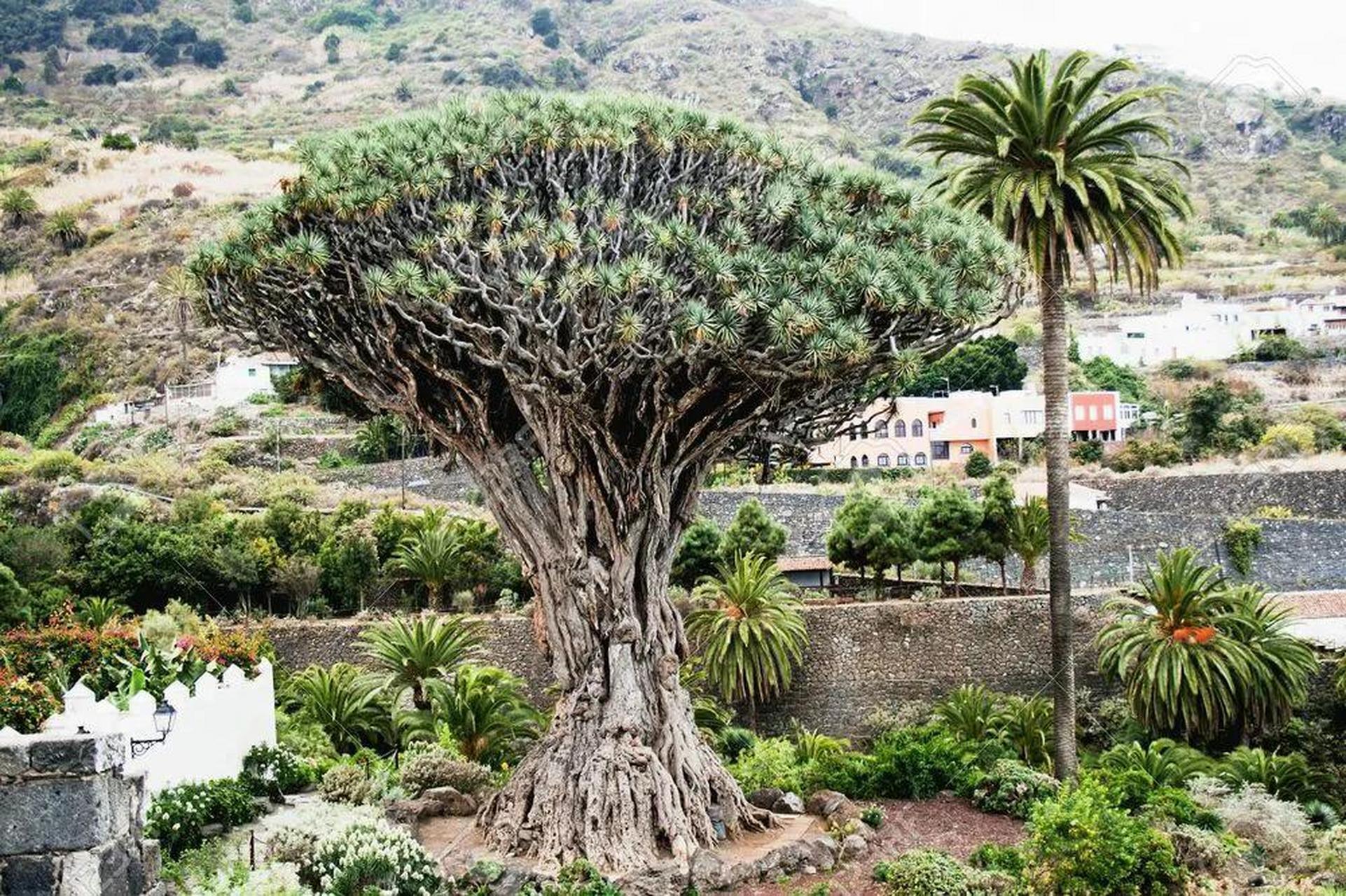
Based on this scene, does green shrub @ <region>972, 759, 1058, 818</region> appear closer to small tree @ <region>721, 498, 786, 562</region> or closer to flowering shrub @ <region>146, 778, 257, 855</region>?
flowering shrub @ <region>146, 778, 257, 855</region>

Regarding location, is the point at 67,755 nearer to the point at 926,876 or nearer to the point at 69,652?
the point at 926,876

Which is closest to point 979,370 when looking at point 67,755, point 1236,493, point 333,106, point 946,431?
point 946,431

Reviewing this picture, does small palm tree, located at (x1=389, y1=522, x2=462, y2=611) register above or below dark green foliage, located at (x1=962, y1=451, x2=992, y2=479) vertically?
below

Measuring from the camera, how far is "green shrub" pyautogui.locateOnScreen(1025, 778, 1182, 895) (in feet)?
34.7

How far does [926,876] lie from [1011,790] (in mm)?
3680

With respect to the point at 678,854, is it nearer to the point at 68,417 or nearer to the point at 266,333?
the point at 266,333

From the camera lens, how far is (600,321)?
505 inches

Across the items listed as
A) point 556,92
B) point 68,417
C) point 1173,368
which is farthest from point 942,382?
point 556,92

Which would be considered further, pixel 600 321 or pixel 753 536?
pixel 753 536

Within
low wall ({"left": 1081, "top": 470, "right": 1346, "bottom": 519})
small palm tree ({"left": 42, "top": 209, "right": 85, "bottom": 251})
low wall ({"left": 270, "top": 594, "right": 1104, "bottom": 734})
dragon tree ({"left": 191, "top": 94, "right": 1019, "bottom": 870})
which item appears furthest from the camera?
small palm tree ({"left": 42, "top": 209, "right": 85, "bottom": 251})

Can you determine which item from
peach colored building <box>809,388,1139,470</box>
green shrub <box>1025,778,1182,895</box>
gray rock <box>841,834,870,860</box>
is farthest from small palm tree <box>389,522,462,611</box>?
peach colored building <box>809,388,1139,470</box>

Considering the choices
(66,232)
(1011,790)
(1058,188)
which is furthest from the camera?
(66,232)

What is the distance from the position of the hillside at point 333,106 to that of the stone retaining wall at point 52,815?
45.2m

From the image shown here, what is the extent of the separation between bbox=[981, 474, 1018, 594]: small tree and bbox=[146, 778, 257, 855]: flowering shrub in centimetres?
1562
